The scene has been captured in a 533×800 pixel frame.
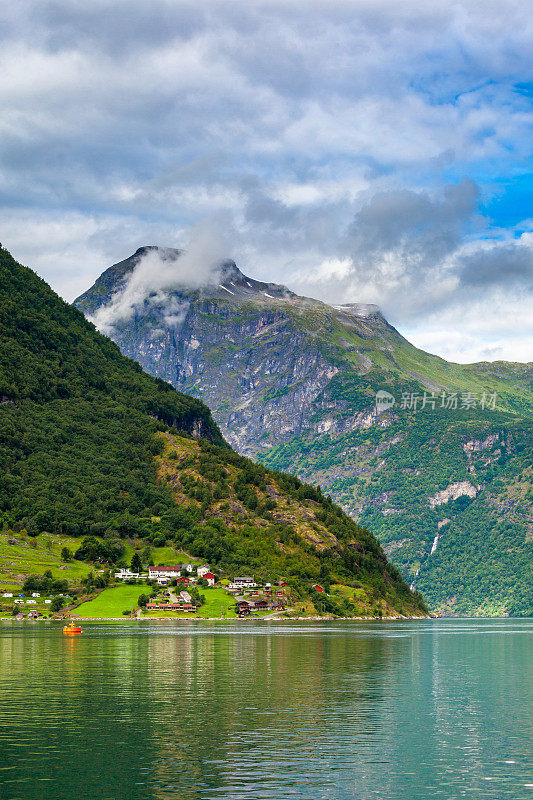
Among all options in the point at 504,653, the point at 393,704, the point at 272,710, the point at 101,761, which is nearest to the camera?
the point at 101,761

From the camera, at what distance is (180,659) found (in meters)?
131

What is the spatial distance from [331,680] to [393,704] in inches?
761

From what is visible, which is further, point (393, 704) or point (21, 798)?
point (393, 704)

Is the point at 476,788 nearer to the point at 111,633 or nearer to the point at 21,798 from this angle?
the point at 21,798

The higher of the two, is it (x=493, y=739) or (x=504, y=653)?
(x=493, y=739)

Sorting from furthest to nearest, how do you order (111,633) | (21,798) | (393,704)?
1. (111,633)
2. (393,704)
3. (21,798)

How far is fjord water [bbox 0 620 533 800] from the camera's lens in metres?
55.3

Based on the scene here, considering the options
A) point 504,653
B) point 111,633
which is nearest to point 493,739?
point 504,653

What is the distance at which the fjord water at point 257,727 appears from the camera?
55.3 metres

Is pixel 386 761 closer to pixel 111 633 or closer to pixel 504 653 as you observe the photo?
pixel 504 653

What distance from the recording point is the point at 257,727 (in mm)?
73250

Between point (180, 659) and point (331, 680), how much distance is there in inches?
1214

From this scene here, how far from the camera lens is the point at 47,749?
63.9 metres

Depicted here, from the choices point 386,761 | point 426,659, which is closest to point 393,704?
point 386,761
